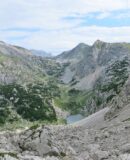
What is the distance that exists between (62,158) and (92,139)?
12.2 metres

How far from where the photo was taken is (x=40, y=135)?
174 feet

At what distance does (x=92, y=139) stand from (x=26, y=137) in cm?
899

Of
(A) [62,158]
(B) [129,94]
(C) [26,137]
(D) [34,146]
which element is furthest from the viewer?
(B) [129,94]

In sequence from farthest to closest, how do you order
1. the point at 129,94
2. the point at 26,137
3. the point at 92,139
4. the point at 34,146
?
the point at 129,94
the point at 92,139
the point at 26,137
the point at 34,146

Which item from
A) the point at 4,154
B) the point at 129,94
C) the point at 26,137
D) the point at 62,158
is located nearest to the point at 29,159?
the point at 4,154

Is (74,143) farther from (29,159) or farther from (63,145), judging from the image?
(29,159)

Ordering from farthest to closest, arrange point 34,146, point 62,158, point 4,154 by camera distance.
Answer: point 34,146, point 62,158, point 4,154

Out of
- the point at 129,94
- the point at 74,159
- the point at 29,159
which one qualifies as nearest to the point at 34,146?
the point at 74,159

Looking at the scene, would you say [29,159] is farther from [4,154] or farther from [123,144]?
[123,144]

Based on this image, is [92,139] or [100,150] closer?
[100,150]

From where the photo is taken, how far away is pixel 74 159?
46.8 metres

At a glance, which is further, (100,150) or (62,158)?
(100,150)

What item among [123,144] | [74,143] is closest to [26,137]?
[74,143]

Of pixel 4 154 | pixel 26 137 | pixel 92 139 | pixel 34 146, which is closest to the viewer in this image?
pixel 4 154
